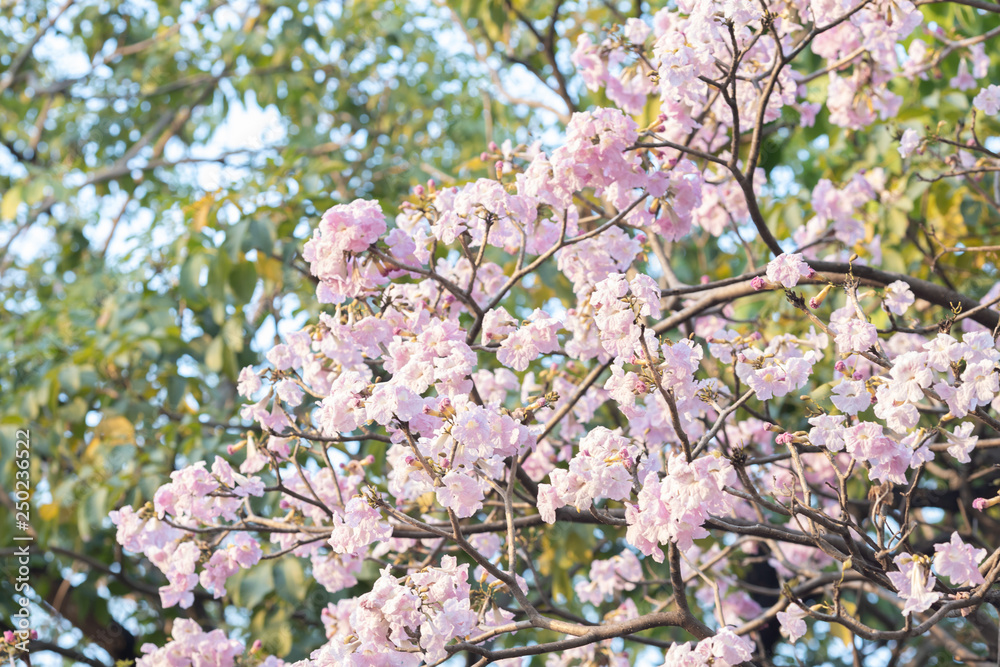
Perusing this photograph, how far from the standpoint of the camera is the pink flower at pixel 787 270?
1.52 m

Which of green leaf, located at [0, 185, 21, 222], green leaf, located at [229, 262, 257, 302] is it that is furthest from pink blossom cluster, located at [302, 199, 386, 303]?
green leaf, located at [0, 185, 21, 222]

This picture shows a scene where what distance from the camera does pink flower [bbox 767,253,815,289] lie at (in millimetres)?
1521

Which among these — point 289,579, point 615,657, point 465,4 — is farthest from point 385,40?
point 615,657

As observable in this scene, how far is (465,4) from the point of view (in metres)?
3.33

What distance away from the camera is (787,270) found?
153 cm

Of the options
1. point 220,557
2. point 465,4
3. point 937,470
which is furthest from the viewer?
point 465,4

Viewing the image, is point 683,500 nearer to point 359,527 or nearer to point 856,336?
point 856,336

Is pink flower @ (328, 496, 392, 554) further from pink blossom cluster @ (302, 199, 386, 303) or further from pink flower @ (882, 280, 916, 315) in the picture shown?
pink flower @ (882, 280, 916, 315)

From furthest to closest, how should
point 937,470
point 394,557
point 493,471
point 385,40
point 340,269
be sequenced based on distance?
point 385,40, point 937,470, point 394,557, point 340,269, point 493,471

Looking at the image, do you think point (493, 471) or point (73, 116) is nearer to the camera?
point (493, 471)

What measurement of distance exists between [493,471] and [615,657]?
3.29 ft

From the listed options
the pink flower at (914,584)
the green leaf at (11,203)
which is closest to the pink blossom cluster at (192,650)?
the pink flower at (914,584)

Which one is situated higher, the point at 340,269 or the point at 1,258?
the point at 1,258

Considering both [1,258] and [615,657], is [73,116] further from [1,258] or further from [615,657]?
[615,657]
